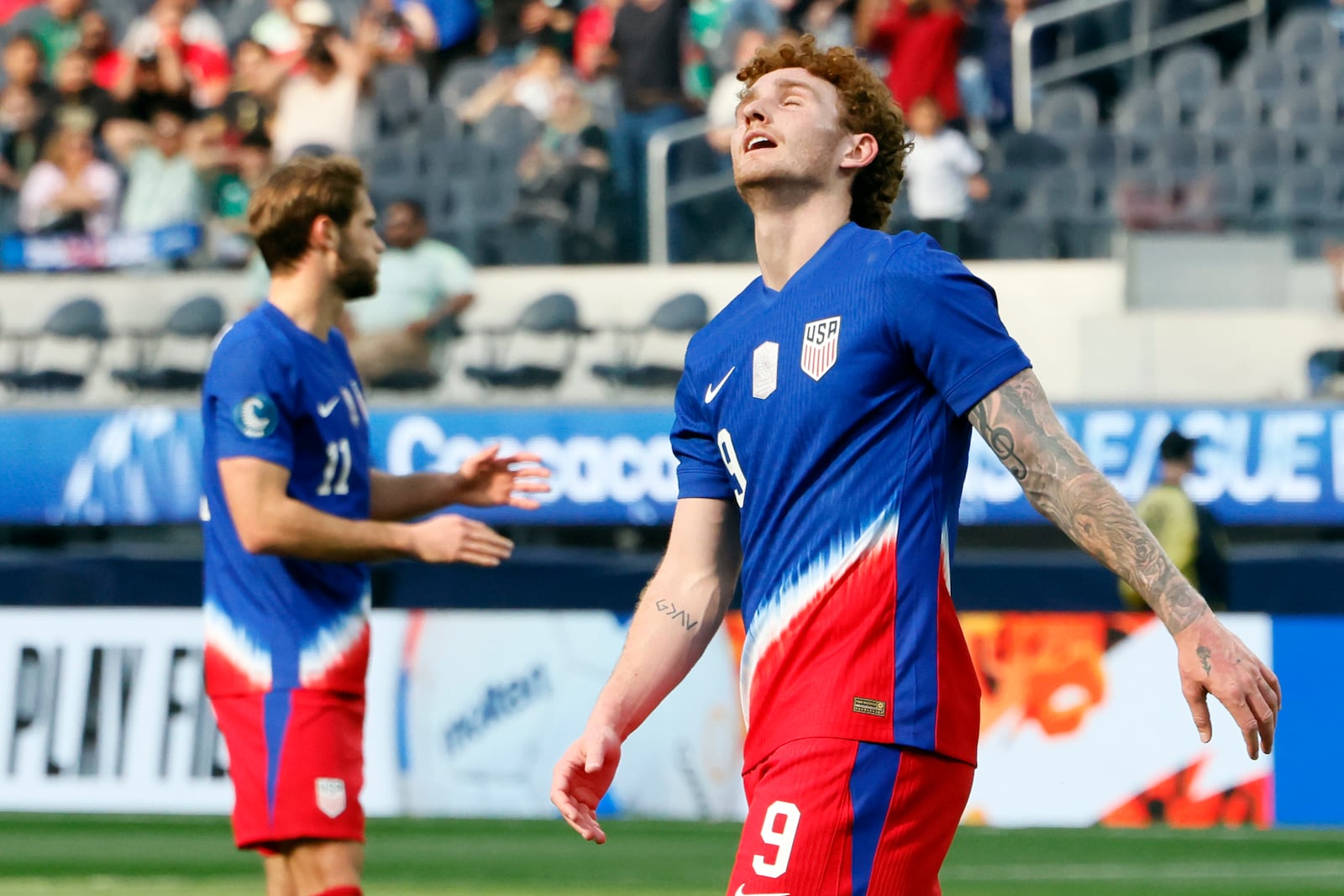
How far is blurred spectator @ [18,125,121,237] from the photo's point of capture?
14.6 m

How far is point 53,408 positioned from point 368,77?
322cm

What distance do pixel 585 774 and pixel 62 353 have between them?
1133 centimetres

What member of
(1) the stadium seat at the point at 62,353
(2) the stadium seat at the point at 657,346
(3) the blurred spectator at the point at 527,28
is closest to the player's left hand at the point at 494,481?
Answer: (2) the stadium seat at the point at 657,346

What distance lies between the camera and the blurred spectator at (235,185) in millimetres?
14203

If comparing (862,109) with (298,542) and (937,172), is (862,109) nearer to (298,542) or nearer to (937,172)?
(298,542)

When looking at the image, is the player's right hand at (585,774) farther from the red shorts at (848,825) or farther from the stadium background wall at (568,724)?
the stadium background wall at (568,724)

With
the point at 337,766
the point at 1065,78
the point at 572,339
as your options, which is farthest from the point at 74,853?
the point at 1065,78

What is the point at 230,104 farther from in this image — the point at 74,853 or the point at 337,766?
the point at 337,766

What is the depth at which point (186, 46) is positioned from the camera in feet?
52.1

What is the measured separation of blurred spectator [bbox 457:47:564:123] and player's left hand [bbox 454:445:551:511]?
A: 8.88 m

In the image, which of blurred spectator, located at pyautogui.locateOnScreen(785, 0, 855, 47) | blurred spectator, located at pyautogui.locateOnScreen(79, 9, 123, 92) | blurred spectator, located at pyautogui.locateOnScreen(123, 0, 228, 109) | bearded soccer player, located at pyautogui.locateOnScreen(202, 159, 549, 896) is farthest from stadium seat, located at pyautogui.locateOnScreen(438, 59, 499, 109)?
bearded soccer player, located at pyautogui.locateOnScreen(202, 159, 549, 896)

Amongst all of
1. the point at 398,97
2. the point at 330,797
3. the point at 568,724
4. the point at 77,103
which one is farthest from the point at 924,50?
the point at 330,797

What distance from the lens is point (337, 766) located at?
488 centimetres

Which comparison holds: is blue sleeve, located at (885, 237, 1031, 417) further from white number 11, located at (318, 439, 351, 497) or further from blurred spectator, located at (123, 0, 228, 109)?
blurred spectator, located at (123, 0, 228, 109)
